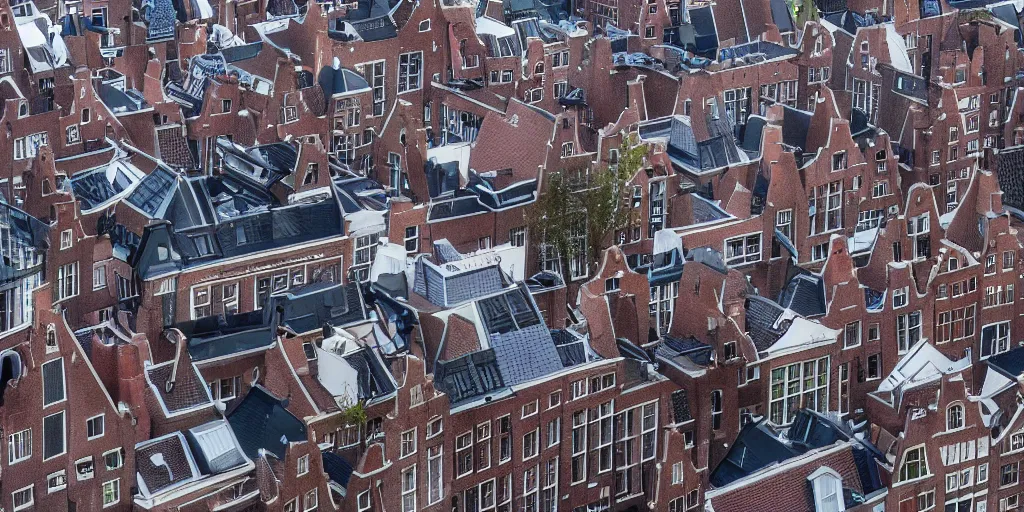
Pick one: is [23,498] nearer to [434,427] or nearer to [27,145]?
[434,427]

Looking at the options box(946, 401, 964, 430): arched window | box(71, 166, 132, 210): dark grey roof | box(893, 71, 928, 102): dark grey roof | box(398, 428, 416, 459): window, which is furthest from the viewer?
box(893, 71, 928, 102): dark grey roof

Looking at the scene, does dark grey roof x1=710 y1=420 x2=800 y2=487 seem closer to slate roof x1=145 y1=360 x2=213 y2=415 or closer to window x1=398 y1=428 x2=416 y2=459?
window x1=398 y1=428 x2=416 y2=459

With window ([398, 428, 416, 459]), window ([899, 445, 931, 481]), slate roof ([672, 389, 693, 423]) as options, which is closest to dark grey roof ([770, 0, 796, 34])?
slate roof ([672, 389, 693, 423])

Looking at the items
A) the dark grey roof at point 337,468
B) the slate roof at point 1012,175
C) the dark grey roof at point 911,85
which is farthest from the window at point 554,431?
the dark grey roof at point 911,85

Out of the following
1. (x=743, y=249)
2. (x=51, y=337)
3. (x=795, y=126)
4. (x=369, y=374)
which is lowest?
(x=743, y=249)

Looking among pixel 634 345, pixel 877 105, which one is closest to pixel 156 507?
pixel 634 345

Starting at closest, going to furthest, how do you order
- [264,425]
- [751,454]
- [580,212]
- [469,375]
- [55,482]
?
1. [55,482]
2. [264,425]
3. [469,375]
4. [751,454]
5. [580,212]

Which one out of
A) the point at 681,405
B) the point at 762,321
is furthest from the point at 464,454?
the point at 762,321
